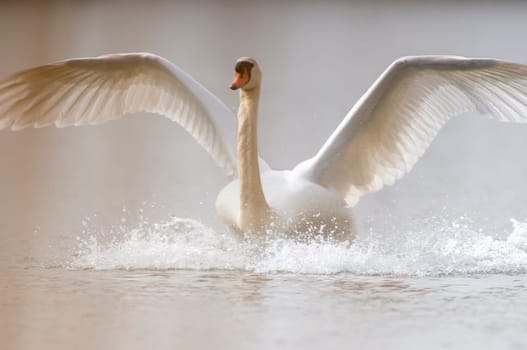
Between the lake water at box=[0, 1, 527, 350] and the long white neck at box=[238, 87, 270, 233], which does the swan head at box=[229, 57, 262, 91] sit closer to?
the long white neck at box=[238, 87, 270, 233]

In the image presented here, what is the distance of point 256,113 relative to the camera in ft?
17.2


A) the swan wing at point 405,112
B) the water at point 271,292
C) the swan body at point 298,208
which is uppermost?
the swan wing at point 405,112

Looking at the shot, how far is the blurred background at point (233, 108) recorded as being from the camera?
20.6ft

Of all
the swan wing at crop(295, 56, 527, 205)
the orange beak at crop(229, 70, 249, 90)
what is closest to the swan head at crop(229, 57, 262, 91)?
the orange beak at crop(229, 70, 249, 90)

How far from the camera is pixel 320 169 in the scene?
5.35 m

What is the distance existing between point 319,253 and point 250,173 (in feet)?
1.43

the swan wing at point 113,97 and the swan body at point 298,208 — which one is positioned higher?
the swan wing at point 113,97

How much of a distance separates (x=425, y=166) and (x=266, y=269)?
10.0ft

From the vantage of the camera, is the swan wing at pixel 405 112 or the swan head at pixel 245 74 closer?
the swan head at pixel 245 74

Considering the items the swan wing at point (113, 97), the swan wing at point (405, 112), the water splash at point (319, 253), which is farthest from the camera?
the swan wing at point (113, 97)

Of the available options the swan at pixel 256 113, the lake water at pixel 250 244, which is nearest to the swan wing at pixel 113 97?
the swan at pixel 256 113

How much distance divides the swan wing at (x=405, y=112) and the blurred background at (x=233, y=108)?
1.62 ft

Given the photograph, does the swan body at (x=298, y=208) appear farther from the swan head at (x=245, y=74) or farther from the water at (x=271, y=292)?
the swan head at (x=245, y=74)

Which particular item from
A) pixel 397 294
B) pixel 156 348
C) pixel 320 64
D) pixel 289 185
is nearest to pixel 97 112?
pixel 289 185
